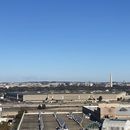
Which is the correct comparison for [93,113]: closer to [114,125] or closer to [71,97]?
[114,125]

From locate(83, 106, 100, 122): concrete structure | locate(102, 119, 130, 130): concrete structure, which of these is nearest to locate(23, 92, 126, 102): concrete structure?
locate(83, 106, 100, 122): concrete structure

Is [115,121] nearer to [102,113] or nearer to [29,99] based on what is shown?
[102,113]

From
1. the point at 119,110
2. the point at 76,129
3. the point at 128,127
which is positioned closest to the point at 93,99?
the point at 119,110

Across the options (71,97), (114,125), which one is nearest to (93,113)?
(114,125)

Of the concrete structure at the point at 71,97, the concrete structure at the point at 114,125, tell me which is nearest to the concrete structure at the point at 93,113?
the concrete structure at the point at 114,125

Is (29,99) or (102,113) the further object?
(29,99)

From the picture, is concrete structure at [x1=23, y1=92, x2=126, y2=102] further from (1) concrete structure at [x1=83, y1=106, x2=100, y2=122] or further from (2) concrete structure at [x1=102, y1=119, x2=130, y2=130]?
(2) concrete structure at [x1=102, y1=119, x2=130, y2=130]

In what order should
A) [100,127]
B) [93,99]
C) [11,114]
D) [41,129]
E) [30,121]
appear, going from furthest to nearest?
[93,99] < [11,114] < [30,121] < [41,129] < [100,127]

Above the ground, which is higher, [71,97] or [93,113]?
[71,97]

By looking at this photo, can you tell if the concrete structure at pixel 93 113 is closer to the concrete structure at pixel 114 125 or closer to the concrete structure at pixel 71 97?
the concrete structure at pixel 114 125

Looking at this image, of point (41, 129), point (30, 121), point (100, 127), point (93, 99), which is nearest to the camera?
point (100, 127)
